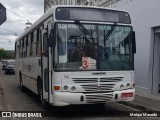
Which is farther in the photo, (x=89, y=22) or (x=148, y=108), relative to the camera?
(x=148, y=108)

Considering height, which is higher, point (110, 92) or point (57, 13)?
point (57, 13)

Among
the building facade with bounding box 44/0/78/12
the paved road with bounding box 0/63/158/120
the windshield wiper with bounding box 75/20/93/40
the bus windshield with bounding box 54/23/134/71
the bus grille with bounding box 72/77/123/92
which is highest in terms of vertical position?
the building facade with bounding box 44/0/78/12

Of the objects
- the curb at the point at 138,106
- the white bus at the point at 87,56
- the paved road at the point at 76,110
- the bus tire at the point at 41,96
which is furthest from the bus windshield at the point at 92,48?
the bus tire at the point at 41,96

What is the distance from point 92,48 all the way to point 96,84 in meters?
1.09

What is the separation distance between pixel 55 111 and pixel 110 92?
2.52m

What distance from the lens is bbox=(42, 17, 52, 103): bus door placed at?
11.1 m

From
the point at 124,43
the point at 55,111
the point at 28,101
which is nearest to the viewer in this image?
the point at 124,43

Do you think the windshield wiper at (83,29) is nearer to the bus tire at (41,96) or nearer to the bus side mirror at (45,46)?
the bus side mirror at (45,46)

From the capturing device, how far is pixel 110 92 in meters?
10.7

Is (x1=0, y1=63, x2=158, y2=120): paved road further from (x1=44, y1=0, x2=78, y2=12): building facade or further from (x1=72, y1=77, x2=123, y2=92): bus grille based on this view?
(x1=44, y1=0, x2=78, y2=12): building facade

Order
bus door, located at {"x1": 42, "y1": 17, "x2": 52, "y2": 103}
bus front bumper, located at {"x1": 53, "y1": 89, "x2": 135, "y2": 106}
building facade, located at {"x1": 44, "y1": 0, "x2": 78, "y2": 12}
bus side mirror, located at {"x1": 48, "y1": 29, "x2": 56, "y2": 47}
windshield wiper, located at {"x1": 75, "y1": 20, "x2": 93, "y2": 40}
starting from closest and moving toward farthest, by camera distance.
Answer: bus front bumper, located at {"x1": 53, "y1": 89, "x2": 135, "y2": 106} → bus side mirror, located at {"x1": 48, "y1": 29, "x2": 56, "y2": 47} → windshield wiper, located at {"x1": 75, "y1": 20, "x2": 93, "y2": 40} → bus door, located at {"x1": 42, "y1": 17, "x2": 52, "y2": 103} → building facade, located at {"x1": 44, "y1": 0, "x2": 78, "y2": 12}

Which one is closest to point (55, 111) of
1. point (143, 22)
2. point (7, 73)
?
point (143, 22)

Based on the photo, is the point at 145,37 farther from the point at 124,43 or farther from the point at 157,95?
the point at 124,43

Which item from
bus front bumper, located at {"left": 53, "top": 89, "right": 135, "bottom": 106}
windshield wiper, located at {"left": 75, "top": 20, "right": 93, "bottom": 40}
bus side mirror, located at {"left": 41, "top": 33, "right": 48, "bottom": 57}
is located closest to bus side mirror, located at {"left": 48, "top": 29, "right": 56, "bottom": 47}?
windshield wiper, located at {"left": 75, "top": 20, "right": 93, "bottom": 40}
